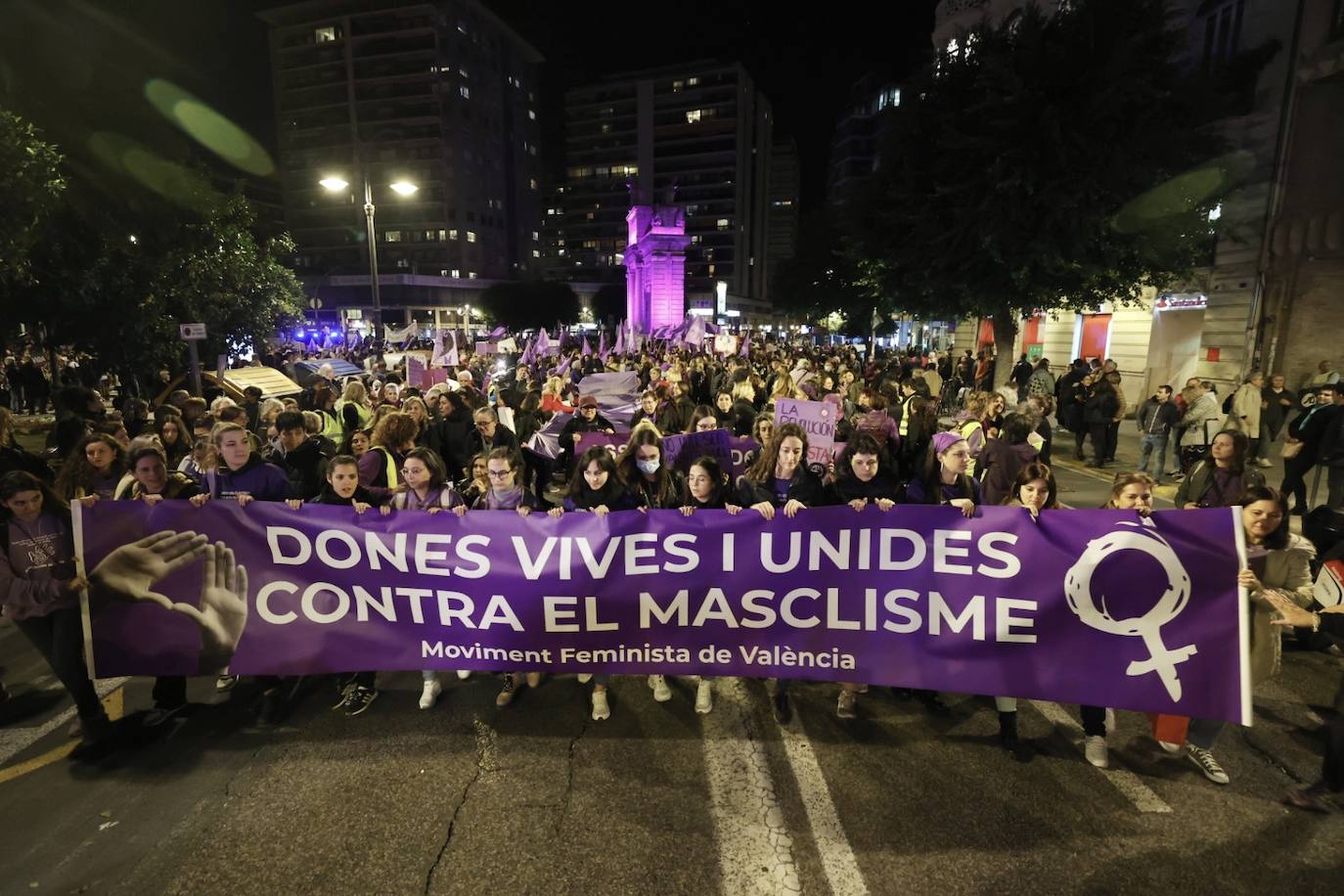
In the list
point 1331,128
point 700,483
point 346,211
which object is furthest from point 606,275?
point 700,483

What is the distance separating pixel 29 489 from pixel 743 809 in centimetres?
454

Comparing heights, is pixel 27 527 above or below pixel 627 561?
above

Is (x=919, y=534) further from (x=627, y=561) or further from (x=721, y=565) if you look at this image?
A: (x=627, y=561)

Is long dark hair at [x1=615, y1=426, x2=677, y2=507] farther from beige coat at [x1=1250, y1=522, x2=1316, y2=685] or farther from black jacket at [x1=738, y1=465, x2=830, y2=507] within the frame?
beige coat at [x1=1250, y1=522, x2=1316, y2=685]

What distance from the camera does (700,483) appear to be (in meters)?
4.38

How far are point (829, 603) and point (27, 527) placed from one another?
483cm

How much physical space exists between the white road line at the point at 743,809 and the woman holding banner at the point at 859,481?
2.21 feet

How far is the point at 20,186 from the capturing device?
33.0ft

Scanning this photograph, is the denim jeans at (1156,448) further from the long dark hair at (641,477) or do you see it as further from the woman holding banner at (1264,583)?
the long dark hair at (641,477)

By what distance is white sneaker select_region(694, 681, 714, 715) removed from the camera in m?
4.67

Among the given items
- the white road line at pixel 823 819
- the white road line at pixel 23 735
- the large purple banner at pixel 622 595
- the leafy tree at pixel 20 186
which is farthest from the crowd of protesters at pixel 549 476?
the leafy tree at pixel 20 186

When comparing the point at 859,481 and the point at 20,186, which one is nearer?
the point at 859,481

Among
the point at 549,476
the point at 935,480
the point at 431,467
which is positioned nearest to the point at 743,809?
the point at 935,480

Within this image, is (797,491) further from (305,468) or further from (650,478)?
(305,468)
